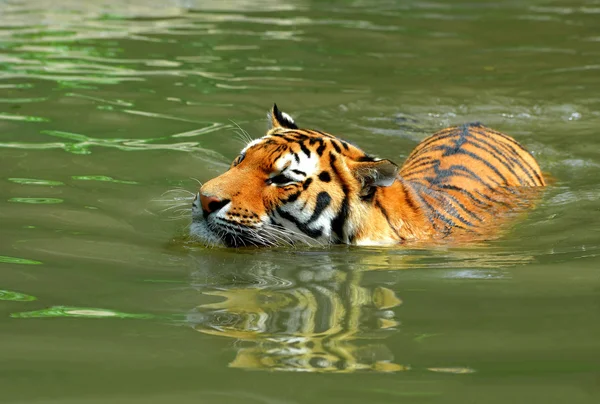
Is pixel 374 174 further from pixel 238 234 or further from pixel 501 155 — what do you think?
pixel 501 155

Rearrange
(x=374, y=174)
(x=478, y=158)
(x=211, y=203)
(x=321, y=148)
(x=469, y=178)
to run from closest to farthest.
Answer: (x=211, y=203)
(x=374, y=174)
(x=321, y=148)
(x=469, y=178)
(x=478, y=158)

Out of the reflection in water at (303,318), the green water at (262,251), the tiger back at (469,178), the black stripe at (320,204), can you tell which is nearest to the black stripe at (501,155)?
the tiger back at (469,178)

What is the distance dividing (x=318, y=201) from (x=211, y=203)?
1.62 ft

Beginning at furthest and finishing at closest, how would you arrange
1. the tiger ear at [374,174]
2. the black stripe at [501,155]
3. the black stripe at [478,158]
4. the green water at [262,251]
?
1. the black stripe at [501,155]
2. the black stripe at [478,158]
3. the tiger ear at [374,174]
4. the green water at [262,251]

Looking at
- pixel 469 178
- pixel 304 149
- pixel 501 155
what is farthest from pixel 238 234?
pixel 501 155

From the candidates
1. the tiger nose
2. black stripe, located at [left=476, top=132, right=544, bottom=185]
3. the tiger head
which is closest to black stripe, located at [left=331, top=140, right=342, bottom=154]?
the tiger head

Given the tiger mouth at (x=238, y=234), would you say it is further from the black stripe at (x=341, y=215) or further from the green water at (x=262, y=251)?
the black stripe at (x=341, y=215)

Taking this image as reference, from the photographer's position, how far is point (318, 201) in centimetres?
412

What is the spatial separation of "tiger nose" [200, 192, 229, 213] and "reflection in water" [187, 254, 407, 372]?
12.4 inches

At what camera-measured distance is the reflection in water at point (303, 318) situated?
2494mm

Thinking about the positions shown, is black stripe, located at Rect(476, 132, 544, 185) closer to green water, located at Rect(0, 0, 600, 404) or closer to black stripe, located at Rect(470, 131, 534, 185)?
black stripe, located at Rect(470, 131, 534, 185)

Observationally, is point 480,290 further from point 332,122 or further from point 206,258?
point 332,122

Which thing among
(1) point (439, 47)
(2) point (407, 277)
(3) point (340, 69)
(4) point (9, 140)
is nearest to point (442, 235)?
(2) point (407, 277)

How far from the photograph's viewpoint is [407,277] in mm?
3447
